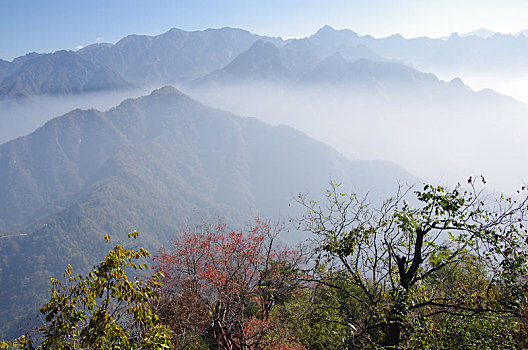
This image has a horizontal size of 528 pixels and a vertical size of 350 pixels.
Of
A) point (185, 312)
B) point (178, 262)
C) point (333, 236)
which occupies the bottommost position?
point (185, 312)

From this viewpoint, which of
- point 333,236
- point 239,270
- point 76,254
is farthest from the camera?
point 76,254

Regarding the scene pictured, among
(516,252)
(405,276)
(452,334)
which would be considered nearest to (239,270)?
(405,276)

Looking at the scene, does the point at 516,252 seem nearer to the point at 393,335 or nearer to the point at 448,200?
the point at 448,200

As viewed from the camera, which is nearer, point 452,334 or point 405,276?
point 452,334

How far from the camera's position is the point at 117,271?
5199 millimetres

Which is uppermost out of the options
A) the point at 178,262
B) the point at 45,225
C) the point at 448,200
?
the point at 448,200

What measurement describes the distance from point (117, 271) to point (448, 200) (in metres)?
7.17

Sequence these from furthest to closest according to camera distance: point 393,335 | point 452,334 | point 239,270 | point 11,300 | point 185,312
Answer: point 11,300 < point 239,270 < point 185,312 < point 393,335 < point 452,334

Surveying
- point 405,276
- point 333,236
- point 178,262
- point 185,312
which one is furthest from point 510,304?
point 178,262

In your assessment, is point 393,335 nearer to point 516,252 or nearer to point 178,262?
point 516,252

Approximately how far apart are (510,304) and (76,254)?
18630 centimetres

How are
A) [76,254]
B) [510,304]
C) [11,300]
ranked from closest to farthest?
1. [510,304]
2. [11,300]
3. [76,254]

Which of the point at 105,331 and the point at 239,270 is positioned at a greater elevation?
the point at 105,331

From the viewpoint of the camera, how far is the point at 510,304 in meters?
6.41
